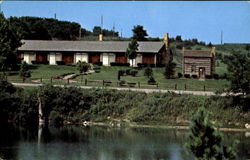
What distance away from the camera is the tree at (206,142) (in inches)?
841

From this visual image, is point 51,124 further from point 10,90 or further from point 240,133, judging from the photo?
point 240,133

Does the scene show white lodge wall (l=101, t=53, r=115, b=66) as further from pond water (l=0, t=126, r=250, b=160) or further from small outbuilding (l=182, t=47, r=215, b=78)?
pond water (l=0, t=126, r=250, b=160)

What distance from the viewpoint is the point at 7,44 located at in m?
64.5

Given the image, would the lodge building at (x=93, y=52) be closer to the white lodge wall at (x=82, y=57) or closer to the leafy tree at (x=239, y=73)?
the white lodge wall at (x=82, y=57)

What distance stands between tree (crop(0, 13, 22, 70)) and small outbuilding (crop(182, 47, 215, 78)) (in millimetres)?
20729

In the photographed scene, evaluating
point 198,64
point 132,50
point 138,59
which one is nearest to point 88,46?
point 138,59

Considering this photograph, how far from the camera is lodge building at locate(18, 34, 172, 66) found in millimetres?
73500

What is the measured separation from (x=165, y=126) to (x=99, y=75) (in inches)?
619

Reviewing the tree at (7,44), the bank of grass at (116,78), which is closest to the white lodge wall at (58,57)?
the bank of grass at (116,78)

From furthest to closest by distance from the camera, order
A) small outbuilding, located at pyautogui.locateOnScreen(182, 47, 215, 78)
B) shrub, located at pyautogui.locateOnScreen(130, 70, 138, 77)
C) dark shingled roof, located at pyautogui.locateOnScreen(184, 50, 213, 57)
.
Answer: dark shingled roof, located at pyautogui.locateOnScreen(184, 50, 213, 57)
small outbuilding, located at pyautogui.locateOnScreen(182, 47, 215, 78)
shrub, located at pyautogui.locateOnScreen(130, 70, 138, 77)

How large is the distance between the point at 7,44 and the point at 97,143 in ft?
94.5

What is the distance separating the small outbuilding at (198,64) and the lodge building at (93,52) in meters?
7.21

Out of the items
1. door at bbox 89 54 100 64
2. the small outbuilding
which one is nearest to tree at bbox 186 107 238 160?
the small outbuilding

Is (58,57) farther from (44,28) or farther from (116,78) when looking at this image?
(44,28)
